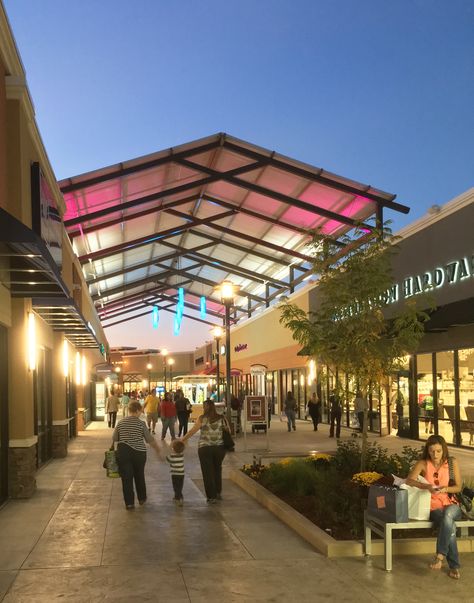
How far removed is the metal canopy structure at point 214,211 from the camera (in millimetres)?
25578

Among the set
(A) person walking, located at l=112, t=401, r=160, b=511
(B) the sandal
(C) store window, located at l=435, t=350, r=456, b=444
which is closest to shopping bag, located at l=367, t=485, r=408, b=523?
(B) the sandal

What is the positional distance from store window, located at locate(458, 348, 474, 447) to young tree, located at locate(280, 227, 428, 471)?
7.93 metres

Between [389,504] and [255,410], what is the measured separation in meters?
14.1

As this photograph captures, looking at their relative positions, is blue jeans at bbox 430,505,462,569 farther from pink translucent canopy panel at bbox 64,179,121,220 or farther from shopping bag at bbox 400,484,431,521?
pink translucent canopy panel at bbox 64,179,121,220

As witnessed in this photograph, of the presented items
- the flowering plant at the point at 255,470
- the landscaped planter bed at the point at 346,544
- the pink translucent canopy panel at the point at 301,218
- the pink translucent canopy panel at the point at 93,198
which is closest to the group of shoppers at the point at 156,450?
the flowering plant at the point at 255,470

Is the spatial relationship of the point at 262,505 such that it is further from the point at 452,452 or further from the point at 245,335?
the point at 245,335

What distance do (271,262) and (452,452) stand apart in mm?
24407

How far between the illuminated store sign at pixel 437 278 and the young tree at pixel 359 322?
487 centimetres

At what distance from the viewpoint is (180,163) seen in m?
25.7

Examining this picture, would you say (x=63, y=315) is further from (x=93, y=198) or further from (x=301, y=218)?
(x=301, y=218)

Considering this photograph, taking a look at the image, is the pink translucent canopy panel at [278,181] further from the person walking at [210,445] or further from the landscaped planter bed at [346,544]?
the landscaped planter bed at [346,544]

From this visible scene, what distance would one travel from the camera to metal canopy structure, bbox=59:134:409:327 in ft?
83.9

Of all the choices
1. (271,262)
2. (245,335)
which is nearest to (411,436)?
(271,262)

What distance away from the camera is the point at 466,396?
59.1ft
